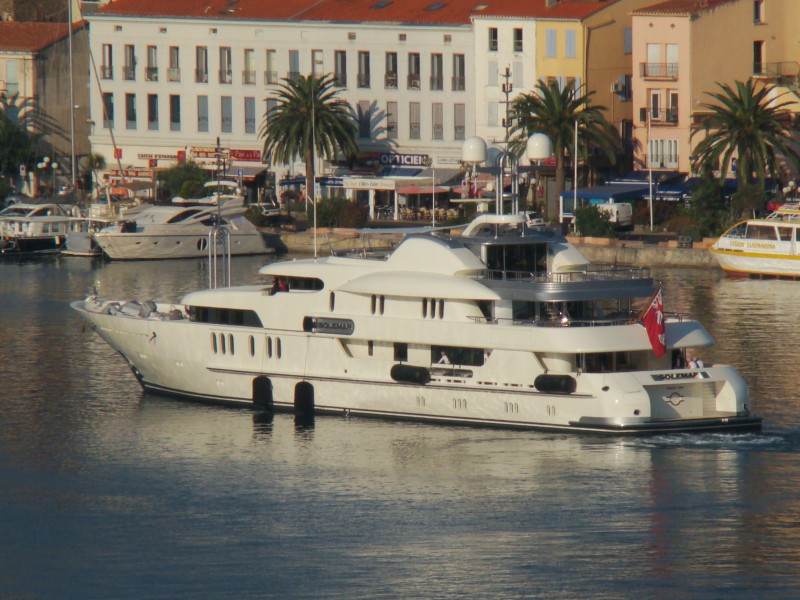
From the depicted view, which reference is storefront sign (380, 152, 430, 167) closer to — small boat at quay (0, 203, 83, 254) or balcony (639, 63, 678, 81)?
balcony (639, 63, 678, 81)

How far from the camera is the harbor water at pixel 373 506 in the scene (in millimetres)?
30500

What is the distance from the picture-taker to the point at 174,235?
84750 millimetres

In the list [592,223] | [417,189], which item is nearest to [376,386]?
[592,223]

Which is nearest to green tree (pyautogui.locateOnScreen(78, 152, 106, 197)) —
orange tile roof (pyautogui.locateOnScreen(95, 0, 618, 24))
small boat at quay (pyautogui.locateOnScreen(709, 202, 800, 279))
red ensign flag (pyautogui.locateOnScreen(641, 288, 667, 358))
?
orange tile roof (pyautogui.locateOnScreen(95, 0, 618, 24))

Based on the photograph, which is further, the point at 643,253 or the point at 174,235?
the point at 174,235

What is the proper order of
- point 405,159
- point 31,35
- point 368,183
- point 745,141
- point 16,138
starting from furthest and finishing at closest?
point 31,35 → point 16,138 → point 405,159 → point 368,183 → point 745,141

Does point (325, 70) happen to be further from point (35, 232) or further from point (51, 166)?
point (35, 232)

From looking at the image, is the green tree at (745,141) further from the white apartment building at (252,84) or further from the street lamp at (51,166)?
the street lamp at (51,166)

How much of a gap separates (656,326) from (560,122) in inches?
2011

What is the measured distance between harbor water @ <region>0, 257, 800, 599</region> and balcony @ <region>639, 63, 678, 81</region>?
49121mm

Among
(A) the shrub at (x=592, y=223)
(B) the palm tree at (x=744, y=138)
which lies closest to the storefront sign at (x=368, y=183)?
(A) the shrub at (x=592, y=223)

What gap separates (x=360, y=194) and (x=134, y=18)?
809 inches

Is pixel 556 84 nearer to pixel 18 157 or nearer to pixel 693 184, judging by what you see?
pixel 693 184

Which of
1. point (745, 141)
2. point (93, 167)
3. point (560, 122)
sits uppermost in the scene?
point (560, 122)
